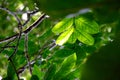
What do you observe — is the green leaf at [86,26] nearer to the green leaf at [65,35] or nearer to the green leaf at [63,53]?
the green leaf at [65,35]

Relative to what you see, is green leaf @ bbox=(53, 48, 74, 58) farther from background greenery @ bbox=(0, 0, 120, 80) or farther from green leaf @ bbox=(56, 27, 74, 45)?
green leaf @ bbox=(56, 27, 74, 45)

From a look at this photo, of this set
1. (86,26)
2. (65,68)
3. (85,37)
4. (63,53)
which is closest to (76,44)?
(63,53)

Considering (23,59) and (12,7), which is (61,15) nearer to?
(23,59)

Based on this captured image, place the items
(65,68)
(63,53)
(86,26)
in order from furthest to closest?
(63,53) → (86,26) → (65,68)

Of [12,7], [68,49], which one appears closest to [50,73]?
→ [68,49]

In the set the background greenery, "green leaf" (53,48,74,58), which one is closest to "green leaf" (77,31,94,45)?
the background greenery

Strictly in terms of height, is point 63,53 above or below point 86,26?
below

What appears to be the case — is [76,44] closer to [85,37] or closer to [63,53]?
[63,53]

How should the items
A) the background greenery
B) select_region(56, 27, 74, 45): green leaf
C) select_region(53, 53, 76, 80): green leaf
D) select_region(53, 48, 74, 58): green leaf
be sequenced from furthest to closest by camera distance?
select_region(53, 48, 74, 58): green leaf → select_region(56, 27, 74, 45): green leaf → select_region(53, 53, 76, 80): green leaf → the background greenery

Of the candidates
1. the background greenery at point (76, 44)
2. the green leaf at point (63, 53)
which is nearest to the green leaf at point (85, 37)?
the background greenery at point (76, 44)

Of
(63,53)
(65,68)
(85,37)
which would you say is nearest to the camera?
(65,68)

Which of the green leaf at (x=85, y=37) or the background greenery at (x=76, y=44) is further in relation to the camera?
the green leaf at (x=85, y=37)
